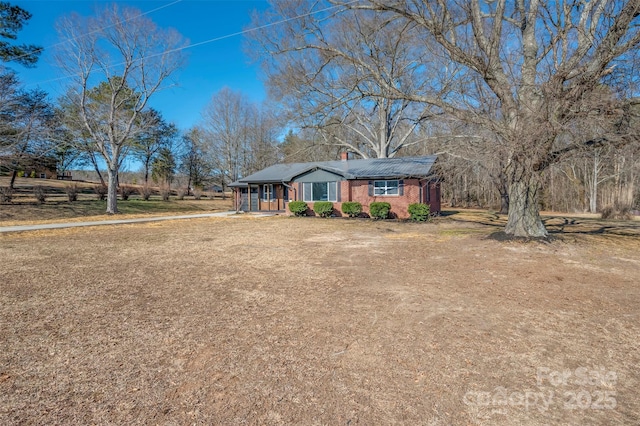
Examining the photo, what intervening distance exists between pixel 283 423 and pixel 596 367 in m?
2.74

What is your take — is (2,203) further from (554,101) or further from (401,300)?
(554,101)

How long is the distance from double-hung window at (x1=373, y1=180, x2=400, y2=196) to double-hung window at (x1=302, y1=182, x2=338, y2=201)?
2.49m

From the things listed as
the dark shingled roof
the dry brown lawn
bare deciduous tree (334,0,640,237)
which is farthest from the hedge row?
the dry brown lawn

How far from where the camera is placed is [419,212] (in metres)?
16.7

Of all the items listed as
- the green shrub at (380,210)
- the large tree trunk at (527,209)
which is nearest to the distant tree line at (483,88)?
the large tree trunk at (527,209)

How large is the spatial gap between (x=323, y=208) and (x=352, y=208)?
1820 millimetres

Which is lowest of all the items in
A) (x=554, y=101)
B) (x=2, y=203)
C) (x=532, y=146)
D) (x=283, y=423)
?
(x=283, y=423)

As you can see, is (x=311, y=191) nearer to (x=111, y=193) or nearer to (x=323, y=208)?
(x=323, y=208)

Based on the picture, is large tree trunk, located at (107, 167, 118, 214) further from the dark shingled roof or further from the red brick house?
the dark shingled roof

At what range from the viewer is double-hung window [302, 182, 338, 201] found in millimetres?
19922

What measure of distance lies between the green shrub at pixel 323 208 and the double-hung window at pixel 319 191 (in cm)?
78

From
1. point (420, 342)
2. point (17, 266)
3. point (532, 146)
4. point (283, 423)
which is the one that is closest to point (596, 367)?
point (420, 342)

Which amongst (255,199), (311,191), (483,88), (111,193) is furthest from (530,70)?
(111,193)

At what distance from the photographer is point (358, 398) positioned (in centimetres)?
238
